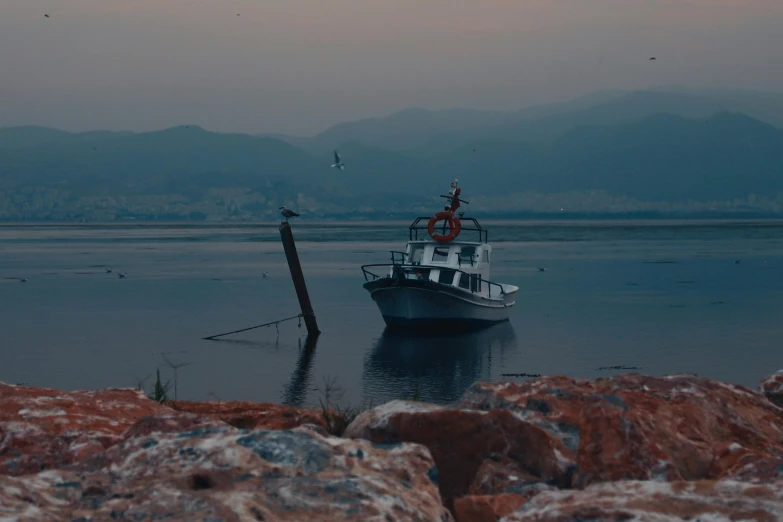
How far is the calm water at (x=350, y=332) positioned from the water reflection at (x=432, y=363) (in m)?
0.08

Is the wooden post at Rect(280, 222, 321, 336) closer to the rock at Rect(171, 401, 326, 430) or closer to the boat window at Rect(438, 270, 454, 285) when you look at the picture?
the boat window at Rect(438, 270, 454, 285)

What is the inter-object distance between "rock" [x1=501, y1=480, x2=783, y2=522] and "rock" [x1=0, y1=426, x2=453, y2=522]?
1.95ft

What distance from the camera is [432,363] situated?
30.0 meters

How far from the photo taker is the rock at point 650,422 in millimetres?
5660

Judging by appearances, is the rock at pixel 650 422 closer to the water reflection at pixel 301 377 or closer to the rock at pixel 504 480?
the rock at pixel 504 480

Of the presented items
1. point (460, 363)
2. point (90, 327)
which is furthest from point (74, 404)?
point (90, 327)

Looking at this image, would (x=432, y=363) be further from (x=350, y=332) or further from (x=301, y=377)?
(x=350, y=332)

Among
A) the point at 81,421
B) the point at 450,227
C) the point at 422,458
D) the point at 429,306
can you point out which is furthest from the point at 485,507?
the point at 450,227

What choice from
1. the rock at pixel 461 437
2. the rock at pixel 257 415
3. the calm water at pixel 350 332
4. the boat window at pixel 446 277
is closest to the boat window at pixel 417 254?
the boat window at pixel 446 277

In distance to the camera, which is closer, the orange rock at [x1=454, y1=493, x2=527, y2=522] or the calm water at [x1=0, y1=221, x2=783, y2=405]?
the orange rock at [x1=454, y1=493, x2=527, y2=522]

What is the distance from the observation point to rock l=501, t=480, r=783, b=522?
178 inches

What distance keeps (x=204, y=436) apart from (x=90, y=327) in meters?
34.8

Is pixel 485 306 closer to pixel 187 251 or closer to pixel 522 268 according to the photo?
pixel 522 268

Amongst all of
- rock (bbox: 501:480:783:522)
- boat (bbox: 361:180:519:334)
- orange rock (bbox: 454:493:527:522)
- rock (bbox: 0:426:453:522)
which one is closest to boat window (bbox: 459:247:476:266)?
boat (bbox: 361:180:519:334)
